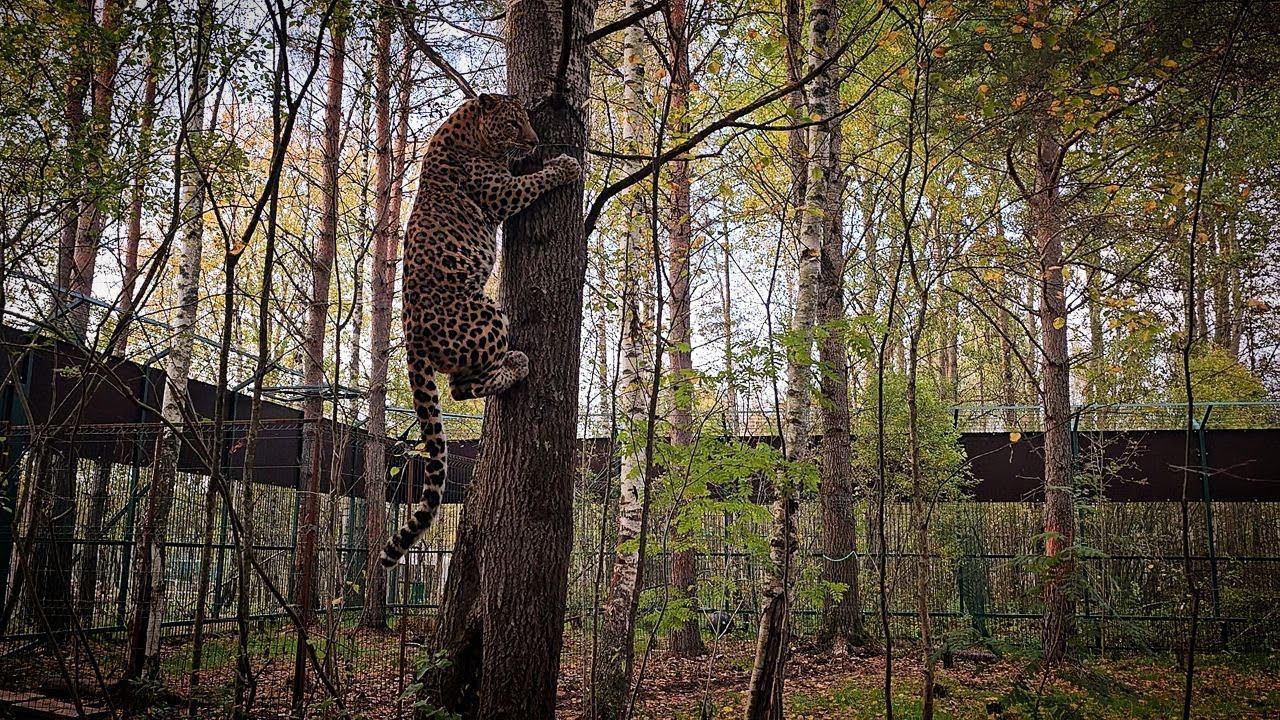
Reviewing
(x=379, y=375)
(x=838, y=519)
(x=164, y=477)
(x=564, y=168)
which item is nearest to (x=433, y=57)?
(x=564, y=168)

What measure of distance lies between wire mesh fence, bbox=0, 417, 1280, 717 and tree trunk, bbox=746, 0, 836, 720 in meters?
1.43

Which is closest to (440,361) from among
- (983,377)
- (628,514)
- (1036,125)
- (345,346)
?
(628,514)

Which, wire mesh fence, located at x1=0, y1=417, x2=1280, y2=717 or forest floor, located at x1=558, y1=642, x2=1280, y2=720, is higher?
wire mesh fence, located at x1=0, y1=417, x2=1280, y2=717

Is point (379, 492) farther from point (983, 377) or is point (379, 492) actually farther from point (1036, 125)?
point (983, 377)

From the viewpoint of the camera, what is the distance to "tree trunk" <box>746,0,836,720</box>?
4996 millimetres

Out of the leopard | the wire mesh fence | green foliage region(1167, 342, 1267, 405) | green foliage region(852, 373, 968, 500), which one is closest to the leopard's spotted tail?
the leopard

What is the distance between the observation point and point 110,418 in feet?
35.4

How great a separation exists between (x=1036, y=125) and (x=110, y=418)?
1293cm

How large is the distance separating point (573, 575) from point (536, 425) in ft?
23.7

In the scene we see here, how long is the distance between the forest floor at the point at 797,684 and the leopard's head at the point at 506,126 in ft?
14.3

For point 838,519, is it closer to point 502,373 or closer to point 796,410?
point 796,410

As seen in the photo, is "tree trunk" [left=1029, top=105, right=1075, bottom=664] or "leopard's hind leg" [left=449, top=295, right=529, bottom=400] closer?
"leopard's hind leg" [left=449, top=295, right=529, bottom=400]

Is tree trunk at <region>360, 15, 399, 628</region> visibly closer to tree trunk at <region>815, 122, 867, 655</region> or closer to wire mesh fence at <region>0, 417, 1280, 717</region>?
wire mesh fence at <region>0, 417, 1280, 717</region>

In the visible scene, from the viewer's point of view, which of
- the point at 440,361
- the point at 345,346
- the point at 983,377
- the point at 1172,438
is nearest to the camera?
the point at 440,361
